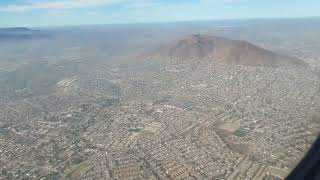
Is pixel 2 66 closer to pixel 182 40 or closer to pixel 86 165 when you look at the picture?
pixel 182 40

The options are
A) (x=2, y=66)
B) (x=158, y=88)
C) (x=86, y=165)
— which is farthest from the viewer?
(x=2, y=66)

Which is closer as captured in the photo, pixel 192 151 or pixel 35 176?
pixel 35 176

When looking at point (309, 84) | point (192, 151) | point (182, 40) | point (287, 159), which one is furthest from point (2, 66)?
point (287, 159)

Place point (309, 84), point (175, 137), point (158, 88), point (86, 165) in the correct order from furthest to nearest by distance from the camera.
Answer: point (158, 88), point (309, 84), point (175, 137), point (86, 165)

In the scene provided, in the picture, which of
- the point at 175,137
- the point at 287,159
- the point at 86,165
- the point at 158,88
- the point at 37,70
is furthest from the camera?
the point at 37,70

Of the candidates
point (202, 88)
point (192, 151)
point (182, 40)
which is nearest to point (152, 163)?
point (192, 151)

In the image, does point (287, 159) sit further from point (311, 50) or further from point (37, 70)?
point (311, 50)
